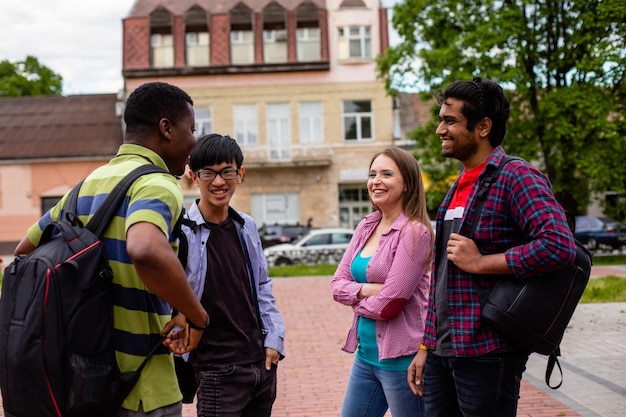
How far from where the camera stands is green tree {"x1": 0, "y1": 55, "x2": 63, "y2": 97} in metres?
46.7

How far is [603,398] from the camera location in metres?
6.40

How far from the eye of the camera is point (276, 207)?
34375 mm

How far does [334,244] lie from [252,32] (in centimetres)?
1428

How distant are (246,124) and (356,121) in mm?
5013

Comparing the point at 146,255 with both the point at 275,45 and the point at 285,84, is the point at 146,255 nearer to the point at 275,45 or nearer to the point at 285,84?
the point at 285,84

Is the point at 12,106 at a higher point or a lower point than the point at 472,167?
higher

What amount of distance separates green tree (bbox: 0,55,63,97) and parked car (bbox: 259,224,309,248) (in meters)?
25.3

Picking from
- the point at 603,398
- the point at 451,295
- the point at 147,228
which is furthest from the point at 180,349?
the point at 603,398

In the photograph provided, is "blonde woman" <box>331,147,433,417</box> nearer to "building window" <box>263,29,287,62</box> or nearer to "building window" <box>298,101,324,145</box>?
"building window" <box>298,101,324,145</box>

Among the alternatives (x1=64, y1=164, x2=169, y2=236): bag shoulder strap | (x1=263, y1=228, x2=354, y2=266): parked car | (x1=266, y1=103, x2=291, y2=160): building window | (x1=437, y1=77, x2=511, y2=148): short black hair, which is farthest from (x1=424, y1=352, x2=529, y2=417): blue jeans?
(x1=266, y1=103, x2=291, y2=160): building window

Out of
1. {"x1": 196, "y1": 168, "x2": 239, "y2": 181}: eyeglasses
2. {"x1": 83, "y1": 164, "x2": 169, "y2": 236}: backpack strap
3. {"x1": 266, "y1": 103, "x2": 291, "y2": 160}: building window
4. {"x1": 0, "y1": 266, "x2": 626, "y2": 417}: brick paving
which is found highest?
{"x1": 266, "y1": 103, "x2": 291, "y2": 160}: building window

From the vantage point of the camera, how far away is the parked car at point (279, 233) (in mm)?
27941

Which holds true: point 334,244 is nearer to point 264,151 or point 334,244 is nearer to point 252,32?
point 264,151

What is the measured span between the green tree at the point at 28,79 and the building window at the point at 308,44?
2103 centimetres
